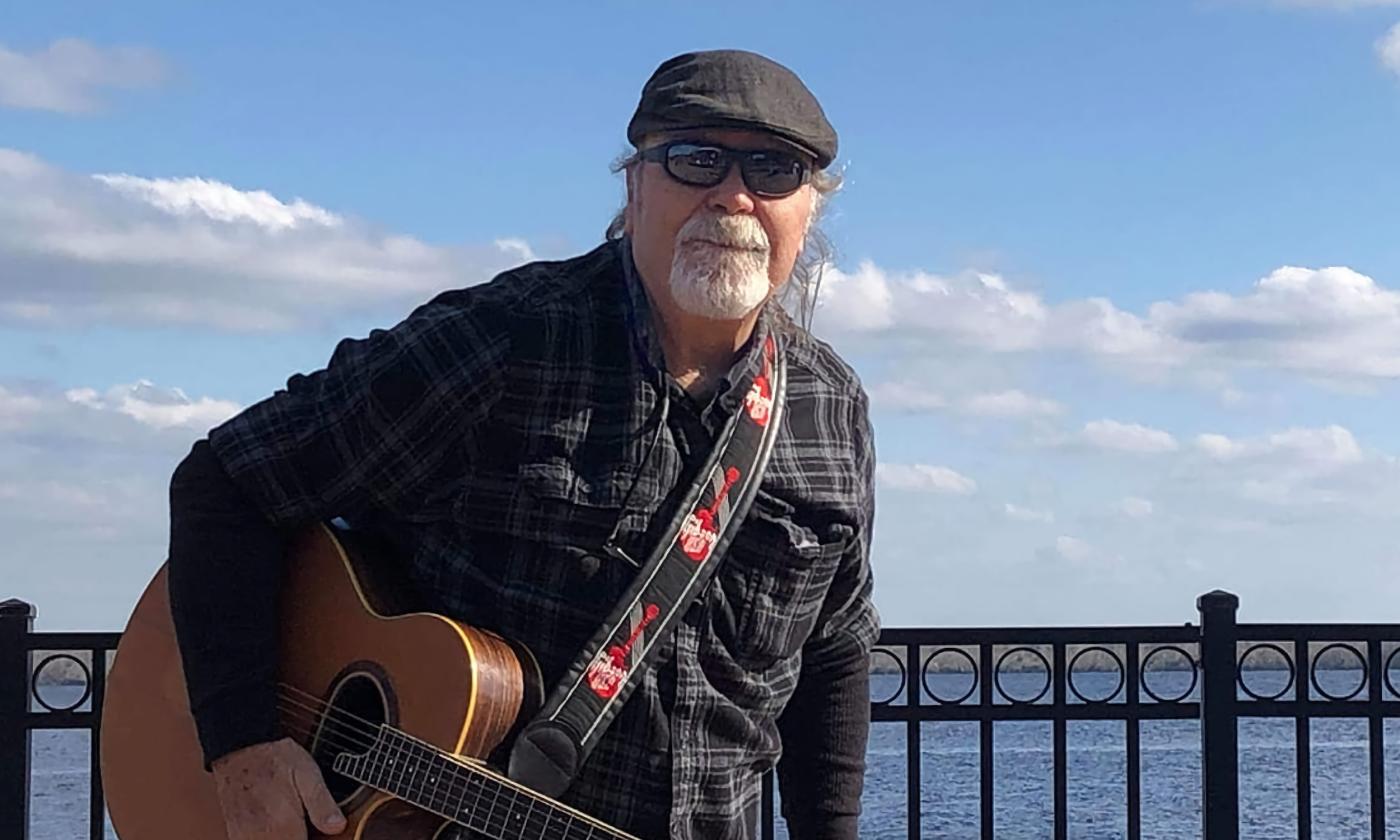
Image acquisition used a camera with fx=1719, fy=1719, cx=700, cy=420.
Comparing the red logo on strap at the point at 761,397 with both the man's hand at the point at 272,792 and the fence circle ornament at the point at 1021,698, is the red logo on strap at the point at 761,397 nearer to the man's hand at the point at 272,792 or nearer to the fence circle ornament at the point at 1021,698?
the man's hand at the point at 272,792

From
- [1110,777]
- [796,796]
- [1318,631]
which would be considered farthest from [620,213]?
[1110,777]

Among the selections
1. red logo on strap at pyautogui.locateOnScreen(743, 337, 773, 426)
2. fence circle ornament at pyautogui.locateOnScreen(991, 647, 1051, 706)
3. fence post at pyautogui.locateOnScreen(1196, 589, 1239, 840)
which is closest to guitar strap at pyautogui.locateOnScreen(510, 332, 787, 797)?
red logo on strap at pyautogui.locateOnScreen(743, 337, 773, 426)

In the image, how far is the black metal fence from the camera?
5410mm

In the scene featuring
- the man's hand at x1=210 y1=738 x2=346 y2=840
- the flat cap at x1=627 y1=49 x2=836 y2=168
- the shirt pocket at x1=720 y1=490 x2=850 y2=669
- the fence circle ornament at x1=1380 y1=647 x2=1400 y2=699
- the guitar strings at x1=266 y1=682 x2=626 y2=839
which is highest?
the flat cap at x1=627 y1=49 x2=836 y2=168

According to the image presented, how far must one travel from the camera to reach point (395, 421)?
103 inches

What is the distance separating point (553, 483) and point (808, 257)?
2.53ft

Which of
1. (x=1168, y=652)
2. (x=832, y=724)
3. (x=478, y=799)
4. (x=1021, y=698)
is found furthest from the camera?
(x=1168, y=652)

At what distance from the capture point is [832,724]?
3172 mm

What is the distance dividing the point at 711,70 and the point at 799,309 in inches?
22.9

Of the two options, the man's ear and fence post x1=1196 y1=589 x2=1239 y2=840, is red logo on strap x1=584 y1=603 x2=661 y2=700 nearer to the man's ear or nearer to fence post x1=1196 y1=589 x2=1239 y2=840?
the man's ear

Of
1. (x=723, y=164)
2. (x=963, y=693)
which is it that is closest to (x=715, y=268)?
(x=723, y=164)

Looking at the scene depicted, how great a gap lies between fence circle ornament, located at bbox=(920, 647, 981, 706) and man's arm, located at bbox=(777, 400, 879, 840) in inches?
91.3

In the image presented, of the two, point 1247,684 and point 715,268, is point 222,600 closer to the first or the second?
point 715,268

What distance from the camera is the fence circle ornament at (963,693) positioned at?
554 cm
